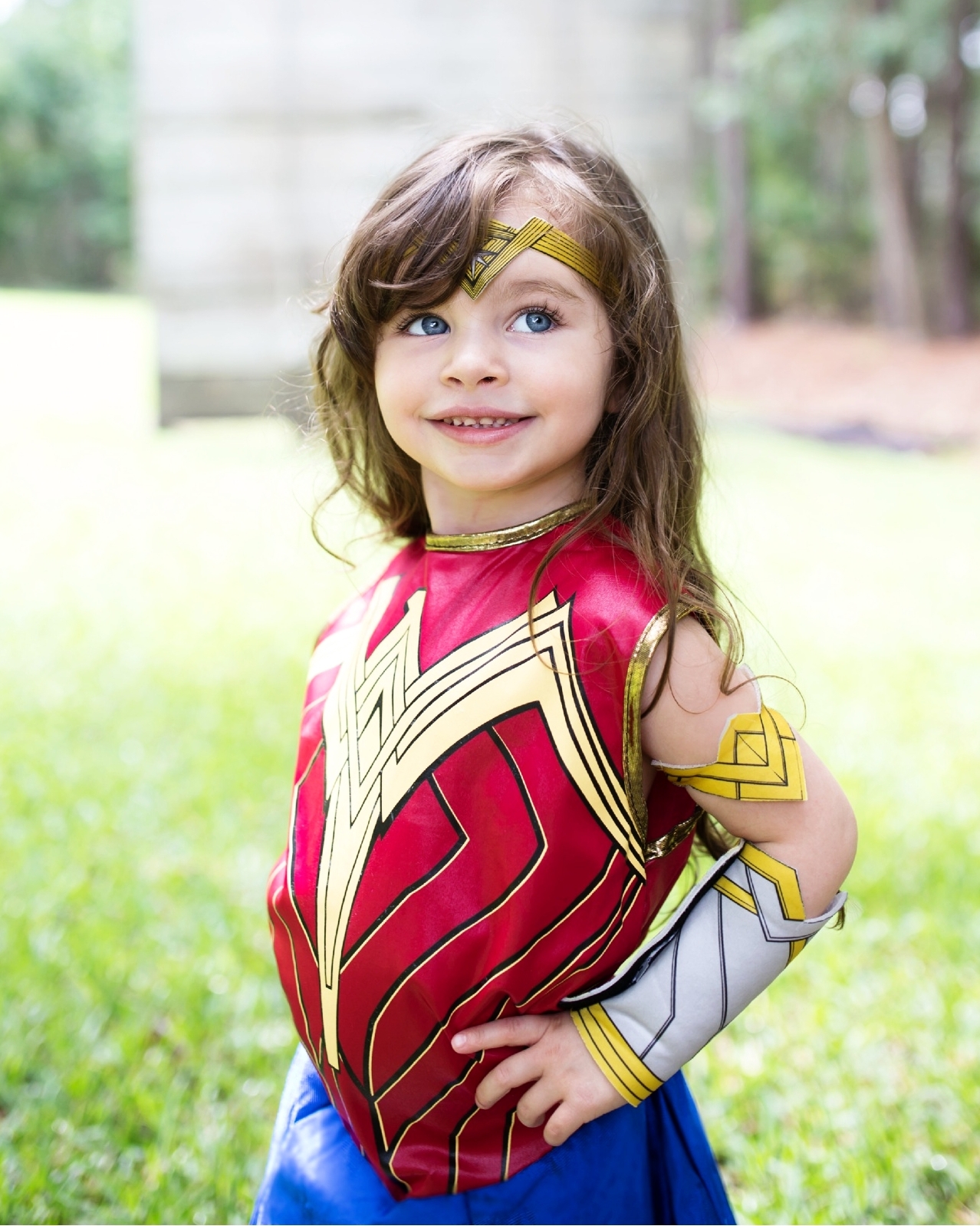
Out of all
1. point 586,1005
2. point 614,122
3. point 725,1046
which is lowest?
point 725,1046

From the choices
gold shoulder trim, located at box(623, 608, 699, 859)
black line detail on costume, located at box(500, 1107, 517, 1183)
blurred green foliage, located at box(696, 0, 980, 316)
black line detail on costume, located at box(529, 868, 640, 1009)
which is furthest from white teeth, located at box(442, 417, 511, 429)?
blurred green foliage, located at box(696, 0, 980, 316)

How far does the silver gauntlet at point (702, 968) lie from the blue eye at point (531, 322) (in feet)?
1.81

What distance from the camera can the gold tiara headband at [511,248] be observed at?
1.13 meters

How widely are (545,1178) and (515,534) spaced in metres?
0.69

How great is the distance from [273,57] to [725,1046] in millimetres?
9141

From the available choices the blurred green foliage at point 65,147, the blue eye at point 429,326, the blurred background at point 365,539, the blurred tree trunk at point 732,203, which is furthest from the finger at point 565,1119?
the blurred green foliage at point 65,147

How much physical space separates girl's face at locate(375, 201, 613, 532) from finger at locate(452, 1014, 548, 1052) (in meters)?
0.54

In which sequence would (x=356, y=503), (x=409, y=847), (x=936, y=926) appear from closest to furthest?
(x=409, y=847)
(x=356, y=503)
(x=936, y=926)

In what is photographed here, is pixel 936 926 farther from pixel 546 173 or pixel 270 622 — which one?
pixel 270 622

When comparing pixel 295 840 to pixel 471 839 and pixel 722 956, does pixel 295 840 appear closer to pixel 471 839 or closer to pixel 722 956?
pixel 471 839

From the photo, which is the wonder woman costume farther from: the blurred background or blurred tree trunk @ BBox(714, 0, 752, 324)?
blurred tree trunk @ BBox(714, 0, 752, 324)

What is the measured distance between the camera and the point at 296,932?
1.28 m

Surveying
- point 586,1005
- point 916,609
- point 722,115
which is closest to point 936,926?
point 586,1005

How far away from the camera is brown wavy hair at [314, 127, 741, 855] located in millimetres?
1154
